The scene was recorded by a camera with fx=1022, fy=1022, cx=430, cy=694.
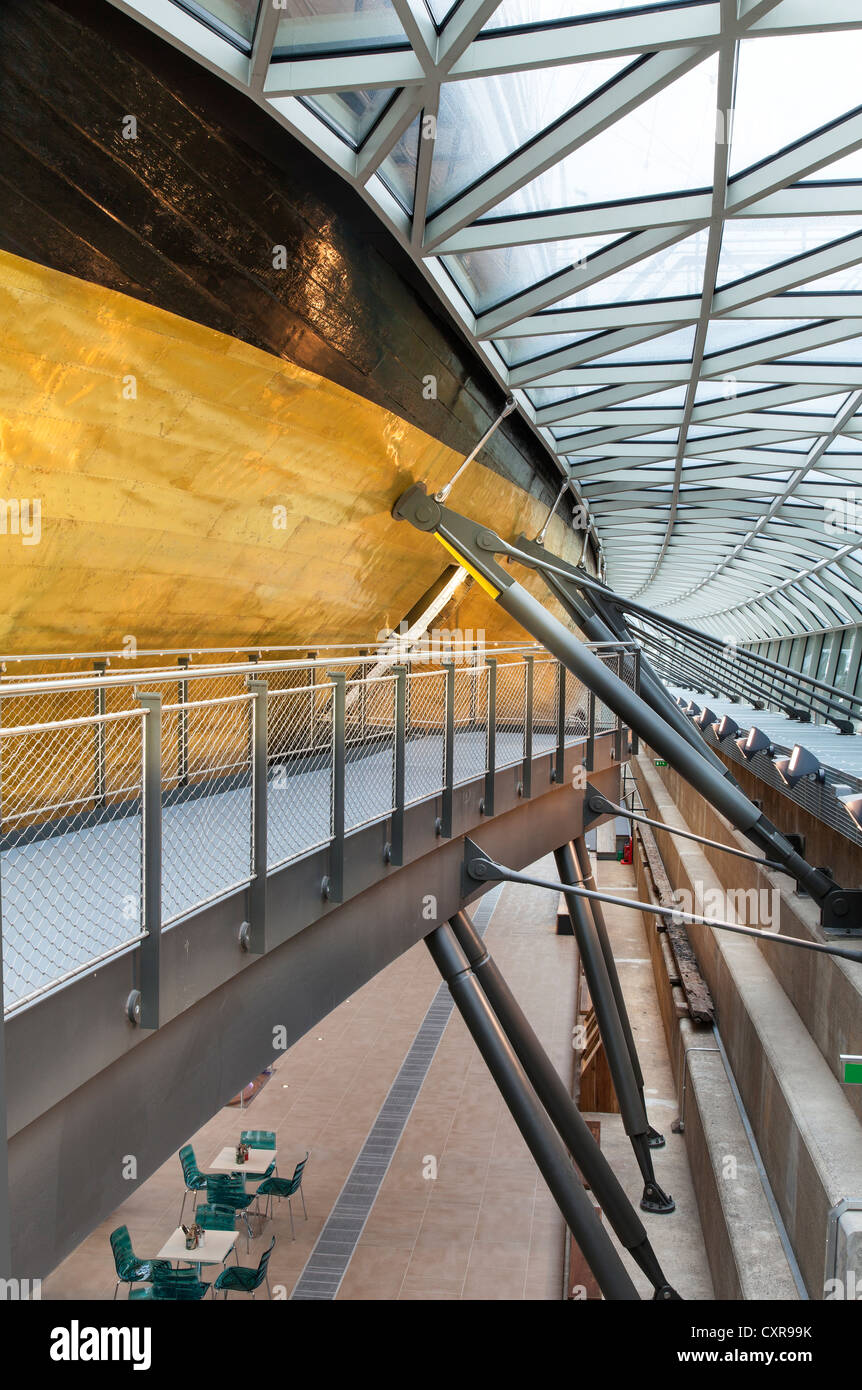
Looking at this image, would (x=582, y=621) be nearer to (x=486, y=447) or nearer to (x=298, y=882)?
(x=486, y=447)

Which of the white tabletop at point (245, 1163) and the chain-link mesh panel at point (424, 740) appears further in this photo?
the white tabletop at point (245, 1163)

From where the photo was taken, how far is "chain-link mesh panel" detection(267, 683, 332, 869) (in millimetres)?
6270

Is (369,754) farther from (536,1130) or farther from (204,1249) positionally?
(204,1249)

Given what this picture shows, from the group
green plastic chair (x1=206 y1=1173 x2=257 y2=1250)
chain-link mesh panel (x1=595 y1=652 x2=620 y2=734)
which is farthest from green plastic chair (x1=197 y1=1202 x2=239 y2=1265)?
chain-link mesh panel (x1=595 y1=652 x2=620 y2=734)

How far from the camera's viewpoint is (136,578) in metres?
10.3

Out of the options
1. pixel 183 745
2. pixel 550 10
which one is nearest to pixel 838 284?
pixel 550 10

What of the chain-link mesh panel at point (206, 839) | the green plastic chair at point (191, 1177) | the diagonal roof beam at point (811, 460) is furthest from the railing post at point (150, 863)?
the diagonal roof beam at point (811, 460)

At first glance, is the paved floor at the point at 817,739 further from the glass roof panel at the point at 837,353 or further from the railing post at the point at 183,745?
the railing post at the point at 183,745

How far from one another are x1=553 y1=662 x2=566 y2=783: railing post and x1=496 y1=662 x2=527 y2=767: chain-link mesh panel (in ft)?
2.38

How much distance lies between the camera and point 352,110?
324 inches

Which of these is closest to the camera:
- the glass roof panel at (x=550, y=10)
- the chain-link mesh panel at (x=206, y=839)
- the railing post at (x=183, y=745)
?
the chain-link mesh panel at (x=206, y=839)

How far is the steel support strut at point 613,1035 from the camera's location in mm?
14047

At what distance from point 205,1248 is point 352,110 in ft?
39.4

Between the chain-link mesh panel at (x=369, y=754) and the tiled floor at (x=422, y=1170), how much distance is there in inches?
233
